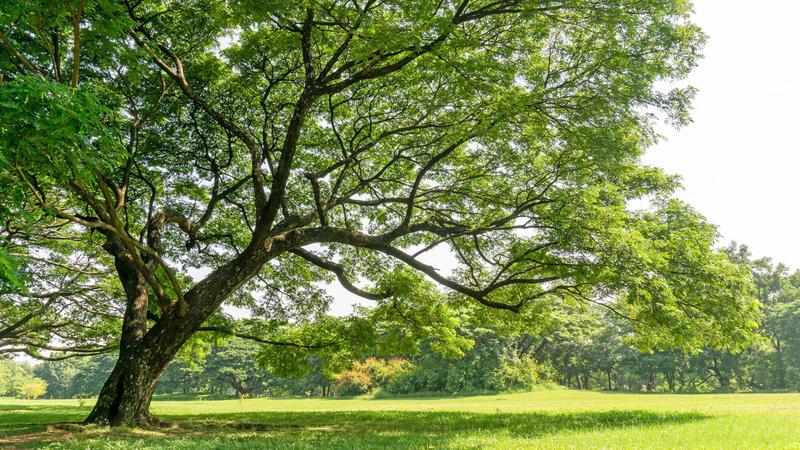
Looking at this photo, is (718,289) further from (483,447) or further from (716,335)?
(483,447)

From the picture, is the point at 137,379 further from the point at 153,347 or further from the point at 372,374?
the point at 372,374

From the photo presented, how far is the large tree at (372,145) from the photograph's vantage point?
7.95 m

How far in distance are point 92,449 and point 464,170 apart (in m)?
10.9

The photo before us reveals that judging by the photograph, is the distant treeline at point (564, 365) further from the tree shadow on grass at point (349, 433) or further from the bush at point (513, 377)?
the tree shadow on grass at point (349, 433)

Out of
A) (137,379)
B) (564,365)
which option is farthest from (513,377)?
(137,379)

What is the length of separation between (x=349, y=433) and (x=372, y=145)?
721 centimetres

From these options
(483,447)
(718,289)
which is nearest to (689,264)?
(718,289)

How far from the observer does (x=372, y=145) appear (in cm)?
1292

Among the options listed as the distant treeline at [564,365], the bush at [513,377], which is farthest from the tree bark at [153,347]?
the bush at [513,377]

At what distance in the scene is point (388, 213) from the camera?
57.1 ft

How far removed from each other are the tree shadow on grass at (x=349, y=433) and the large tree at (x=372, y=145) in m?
1.78

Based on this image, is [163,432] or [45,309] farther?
[45,309]

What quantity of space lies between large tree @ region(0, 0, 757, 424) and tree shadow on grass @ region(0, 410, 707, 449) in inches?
70.0

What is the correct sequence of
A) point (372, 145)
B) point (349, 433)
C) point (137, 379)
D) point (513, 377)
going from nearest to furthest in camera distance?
1. point (349, 433)
2. point (137, 379)
3. point (372, 145)
4. point (513, 377)
